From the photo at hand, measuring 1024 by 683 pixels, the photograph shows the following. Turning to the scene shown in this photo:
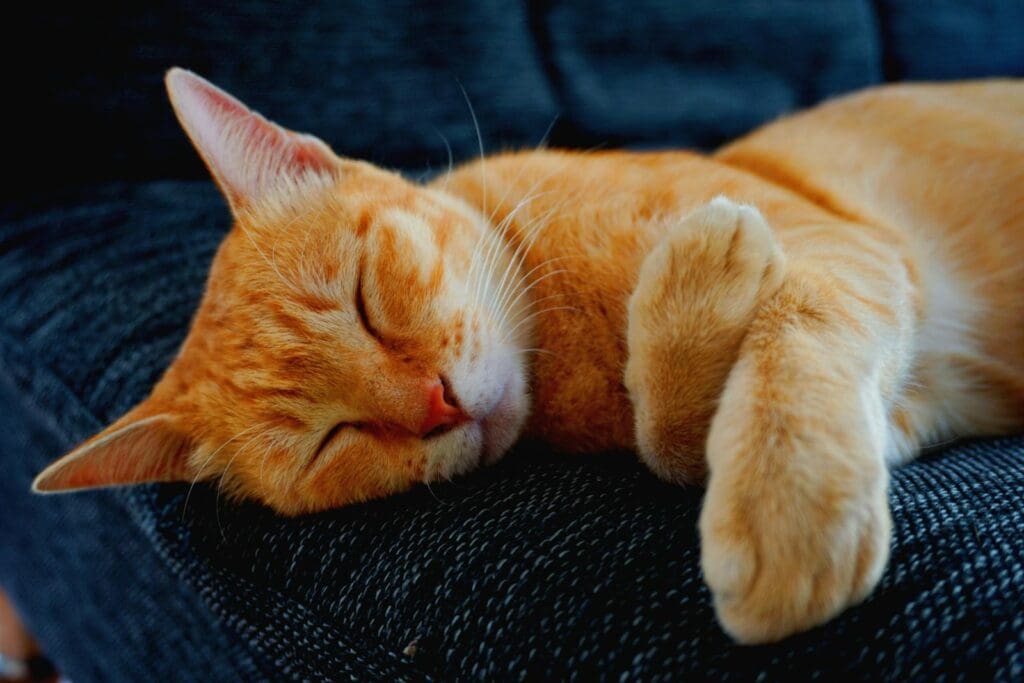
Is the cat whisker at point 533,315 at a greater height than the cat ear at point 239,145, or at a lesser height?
lesser

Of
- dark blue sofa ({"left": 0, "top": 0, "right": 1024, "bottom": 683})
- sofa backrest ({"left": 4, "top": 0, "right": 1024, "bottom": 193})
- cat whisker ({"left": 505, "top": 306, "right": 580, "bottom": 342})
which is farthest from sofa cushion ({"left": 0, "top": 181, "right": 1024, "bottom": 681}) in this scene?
sofa backrest ({"left": 4, "top": 0, "right": 1024, "bottom": 193})

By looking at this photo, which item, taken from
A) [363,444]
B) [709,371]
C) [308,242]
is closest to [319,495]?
[363,444]

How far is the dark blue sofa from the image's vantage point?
2.00 feet

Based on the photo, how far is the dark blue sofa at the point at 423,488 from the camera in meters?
0.61

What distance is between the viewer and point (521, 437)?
100 cm

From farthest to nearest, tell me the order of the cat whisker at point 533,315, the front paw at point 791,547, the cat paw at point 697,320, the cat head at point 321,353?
the cat whisker at point 533,315, the cat head at point 321,353, the cat paw at point 697,320, the front paw at point 791,547

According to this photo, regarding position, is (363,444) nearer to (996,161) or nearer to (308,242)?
(308,242)

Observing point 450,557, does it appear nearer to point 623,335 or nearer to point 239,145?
point 623,335

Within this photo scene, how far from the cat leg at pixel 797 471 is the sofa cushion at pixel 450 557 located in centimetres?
3

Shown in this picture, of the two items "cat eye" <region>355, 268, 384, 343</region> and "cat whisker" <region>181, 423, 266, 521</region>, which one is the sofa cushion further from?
"cat eye" <region>355, 268, 384, 343</region>

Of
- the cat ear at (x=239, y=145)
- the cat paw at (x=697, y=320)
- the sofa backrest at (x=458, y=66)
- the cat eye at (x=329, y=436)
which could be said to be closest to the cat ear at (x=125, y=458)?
the cat eye at (x=329, y=436)

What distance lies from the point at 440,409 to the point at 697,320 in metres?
0.31

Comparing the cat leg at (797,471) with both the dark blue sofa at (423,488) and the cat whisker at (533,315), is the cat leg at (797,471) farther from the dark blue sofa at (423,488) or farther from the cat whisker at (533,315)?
the cat whisker at (533,315)

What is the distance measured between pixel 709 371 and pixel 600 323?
0.78 ft
